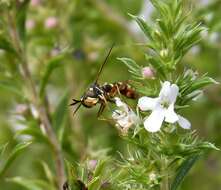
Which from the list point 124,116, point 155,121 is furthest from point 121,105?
point 155,121

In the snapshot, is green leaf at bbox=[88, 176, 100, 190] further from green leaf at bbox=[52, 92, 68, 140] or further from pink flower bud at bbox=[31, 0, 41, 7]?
pink flower bud at bbox=[31, 0, 41, 7]

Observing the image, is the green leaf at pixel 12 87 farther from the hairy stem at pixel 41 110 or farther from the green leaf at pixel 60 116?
the green leaf at pixel 60 116

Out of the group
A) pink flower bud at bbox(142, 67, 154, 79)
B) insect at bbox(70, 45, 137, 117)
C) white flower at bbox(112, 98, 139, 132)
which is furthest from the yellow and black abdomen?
pink flower bud at bbox(142, 67, 154, 79)

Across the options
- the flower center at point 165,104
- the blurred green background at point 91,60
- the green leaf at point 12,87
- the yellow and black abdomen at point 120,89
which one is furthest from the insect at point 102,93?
the blurred green background at point 91,60

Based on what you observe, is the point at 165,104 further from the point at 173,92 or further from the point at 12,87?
the point at 12,87

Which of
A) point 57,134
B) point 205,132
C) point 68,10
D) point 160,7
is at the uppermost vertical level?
point 68,10

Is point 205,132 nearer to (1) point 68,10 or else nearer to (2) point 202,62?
(2) point 202,62

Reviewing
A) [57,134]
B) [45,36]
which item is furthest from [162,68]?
[45,36]
